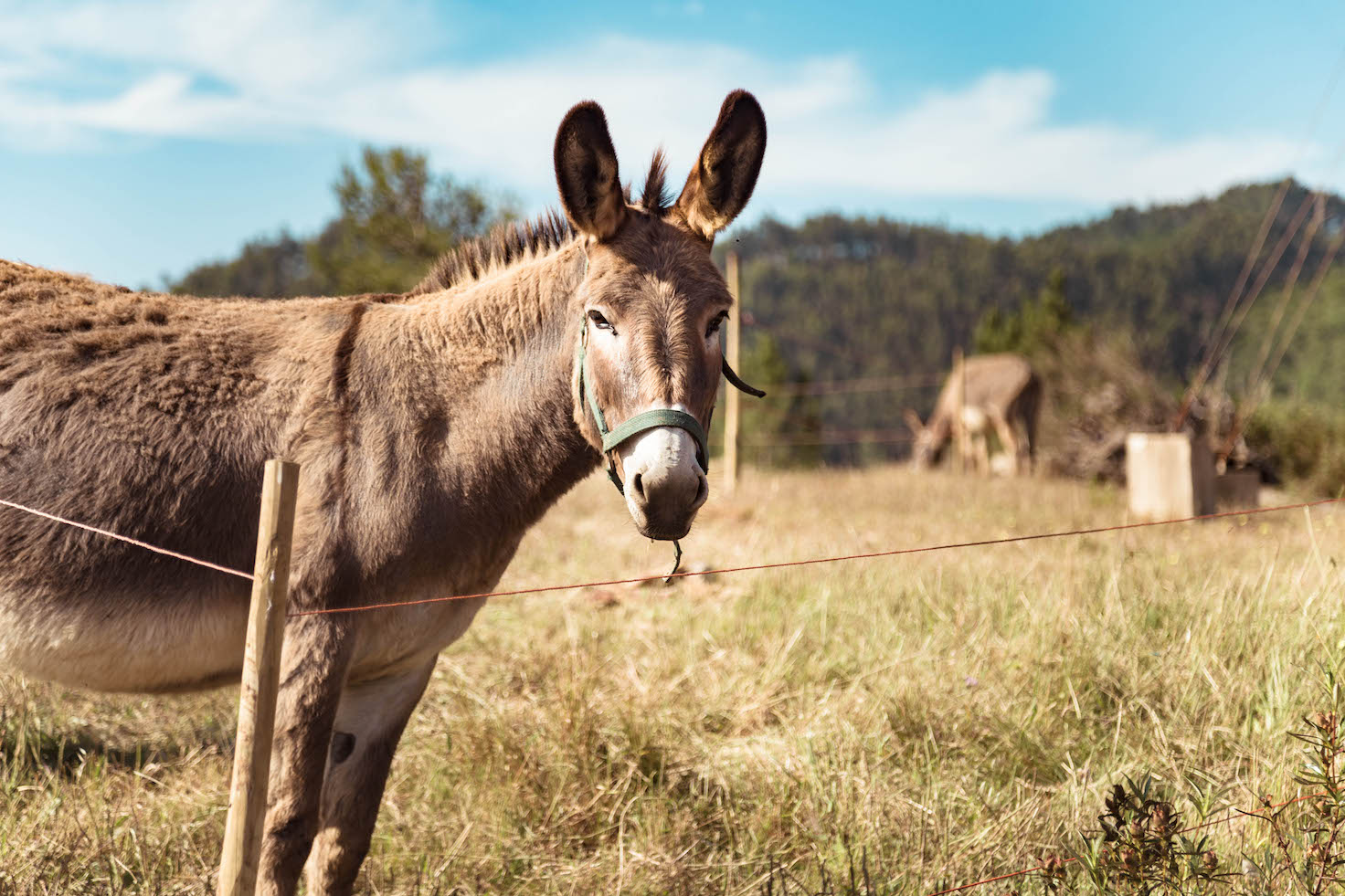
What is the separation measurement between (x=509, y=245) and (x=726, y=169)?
30.6 inches

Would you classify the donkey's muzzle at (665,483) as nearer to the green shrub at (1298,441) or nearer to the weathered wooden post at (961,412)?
the green shrub at (1298,441)

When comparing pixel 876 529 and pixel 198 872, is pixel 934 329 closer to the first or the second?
pixel 876 529

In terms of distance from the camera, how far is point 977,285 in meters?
80.9

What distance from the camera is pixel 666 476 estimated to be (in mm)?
2033

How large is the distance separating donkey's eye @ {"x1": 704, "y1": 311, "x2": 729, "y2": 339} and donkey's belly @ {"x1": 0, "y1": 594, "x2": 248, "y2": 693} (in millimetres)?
1400

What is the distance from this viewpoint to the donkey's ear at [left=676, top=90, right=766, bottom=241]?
2.54 metres

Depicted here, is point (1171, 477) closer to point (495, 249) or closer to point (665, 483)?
point (495, 249)

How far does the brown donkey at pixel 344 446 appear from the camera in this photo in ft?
7.53

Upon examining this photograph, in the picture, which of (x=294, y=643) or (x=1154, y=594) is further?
(x=1154, y=594)

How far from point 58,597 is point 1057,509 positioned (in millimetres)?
8134

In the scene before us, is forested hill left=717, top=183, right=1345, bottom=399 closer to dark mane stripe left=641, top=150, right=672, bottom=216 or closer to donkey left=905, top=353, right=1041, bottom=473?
donkey left=905, top=353, right=1041, bottom=473

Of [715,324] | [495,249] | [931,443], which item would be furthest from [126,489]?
[931,443]

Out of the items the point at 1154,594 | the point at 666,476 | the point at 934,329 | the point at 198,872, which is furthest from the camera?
the point at 934,329

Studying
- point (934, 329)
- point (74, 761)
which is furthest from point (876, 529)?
point (934, 329)
